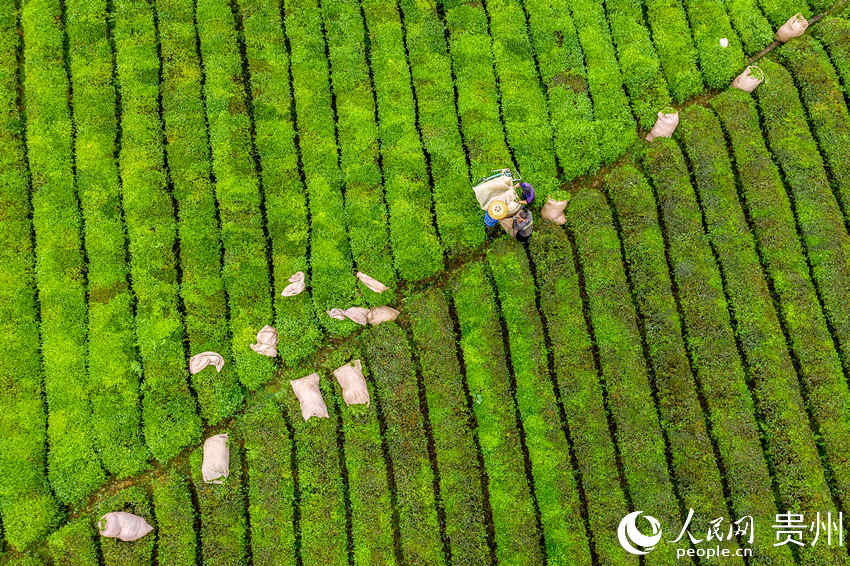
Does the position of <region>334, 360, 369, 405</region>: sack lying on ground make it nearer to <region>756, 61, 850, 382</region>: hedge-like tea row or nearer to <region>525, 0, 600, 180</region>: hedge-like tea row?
→ <region>525, 0, 600, 180</region>: hedge-like tea row

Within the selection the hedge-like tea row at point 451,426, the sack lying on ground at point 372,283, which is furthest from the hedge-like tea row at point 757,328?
the sack lying on ground at point 372,283

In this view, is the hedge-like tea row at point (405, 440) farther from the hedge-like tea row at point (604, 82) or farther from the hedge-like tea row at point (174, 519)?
the hedge-like tea row at point (604, 82)

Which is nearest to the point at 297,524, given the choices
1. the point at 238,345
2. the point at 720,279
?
the point at 238,345

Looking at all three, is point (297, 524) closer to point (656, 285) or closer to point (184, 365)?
point (184, 365)

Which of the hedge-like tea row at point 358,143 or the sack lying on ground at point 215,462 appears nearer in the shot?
the sack lying on ground at point 215,462

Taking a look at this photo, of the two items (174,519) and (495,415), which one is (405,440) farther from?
(174,519)

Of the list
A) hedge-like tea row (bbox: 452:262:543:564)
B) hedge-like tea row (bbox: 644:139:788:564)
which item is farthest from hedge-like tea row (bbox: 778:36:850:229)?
hedge-like tea row (bbox: 452:262:543:564)
